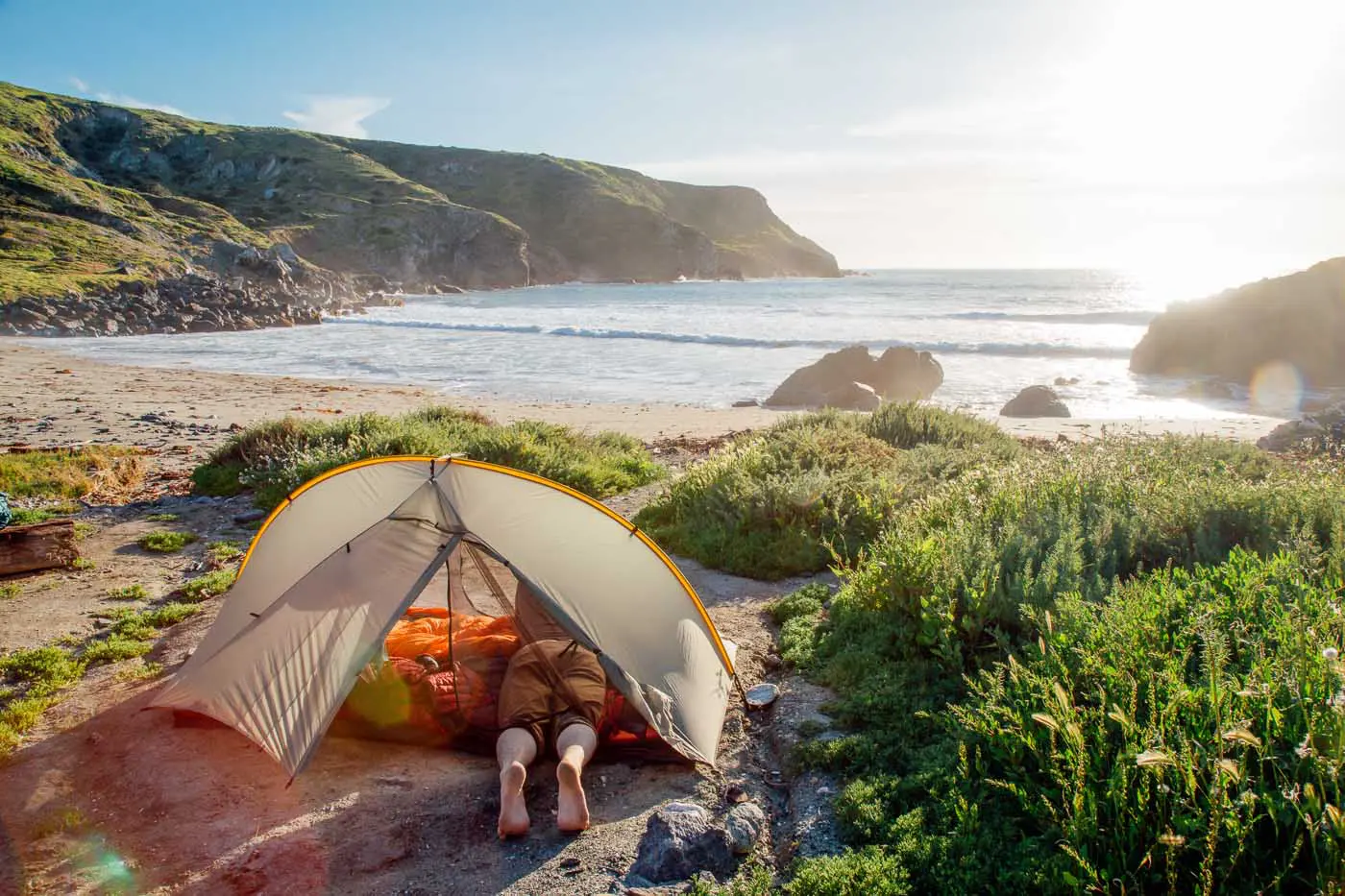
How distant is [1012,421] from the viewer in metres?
16.6

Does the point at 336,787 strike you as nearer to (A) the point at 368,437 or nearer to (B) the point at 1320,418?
(A) the point at 368,437

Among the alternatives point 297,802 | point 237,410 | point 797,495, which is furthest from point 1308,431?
point 237,410

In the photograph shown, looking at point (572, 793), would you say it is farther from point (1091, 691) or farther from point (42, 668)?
point (42, 668)

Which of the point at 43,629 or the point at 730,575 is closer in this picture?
the point at 43,629

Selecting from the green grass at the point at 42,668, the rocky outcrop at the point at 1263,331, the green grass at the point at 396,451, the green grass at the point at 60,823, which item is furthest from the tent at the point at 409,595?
the rocky outcrop at the point at 1263,331

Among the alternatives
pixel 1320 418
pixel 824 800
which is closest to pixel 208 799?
pixel 824 800

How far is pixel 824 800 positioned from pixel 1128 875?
1505 mm

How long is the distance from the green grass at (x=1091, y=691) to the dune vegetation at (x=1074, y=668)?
0.01 metres

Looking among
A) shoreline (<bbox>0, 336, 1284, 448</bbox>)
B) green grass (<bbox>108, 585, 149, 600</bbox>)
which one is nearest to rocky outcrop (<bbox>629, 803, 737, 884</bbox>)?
green grass (<bbox>108, 585, 149, 600</bbox>)

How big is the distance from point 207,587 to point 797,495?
551cm

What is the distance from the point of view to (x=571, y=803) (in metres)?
3.95

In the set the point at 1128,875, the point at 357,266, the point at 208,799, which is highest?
the point at 357,266

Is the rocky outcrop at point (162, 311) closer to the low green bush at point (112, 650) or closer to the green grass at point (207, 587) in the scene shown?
the green grass at point (207, 587)

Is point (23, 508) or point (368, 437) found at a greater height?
point (368, 437)
